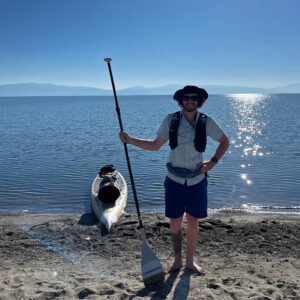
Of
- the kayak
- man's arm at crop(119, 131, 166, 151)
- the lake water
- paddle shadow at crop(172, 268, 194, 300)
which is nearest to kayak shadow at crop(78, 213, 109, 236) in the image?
the kayak

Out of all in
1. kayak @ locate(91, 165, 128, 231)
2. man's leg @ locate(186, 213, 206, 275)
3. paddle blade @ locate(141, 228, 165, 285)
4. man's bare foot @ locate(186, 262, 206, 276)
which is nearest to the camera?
paddle blade @ locate(141, 228, 165, 285)

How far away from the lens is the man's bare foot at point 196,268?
5739 millimetres

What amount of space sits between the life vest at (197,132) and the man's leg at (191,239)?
4.20 feet

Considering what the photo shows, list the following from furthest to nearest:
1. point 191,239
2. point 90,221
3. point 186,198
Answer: point 90,221 < point 191,239 < point 186,198

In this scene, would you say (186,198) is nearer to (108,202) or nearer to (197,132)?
(197,132)

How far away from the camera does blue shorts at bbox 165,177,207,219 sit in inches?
206

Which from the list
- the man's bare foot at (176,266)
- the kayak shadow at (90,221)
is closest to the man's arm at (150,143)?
the man's bare foot at (176,266)

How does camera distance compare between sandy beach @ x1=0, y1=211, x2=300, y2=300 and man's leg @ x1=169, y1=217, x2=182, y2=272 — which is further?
man's leg @ x1=169, y1=217, x2=182, y2=272

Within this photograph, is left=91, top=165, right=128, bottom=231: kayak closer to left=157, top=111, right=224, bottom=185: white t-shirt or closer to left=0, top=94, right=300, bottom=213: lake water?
left=0, top=94, right=300, bottom=213: lake water

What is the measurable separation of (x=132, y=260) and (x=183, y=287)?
159cm

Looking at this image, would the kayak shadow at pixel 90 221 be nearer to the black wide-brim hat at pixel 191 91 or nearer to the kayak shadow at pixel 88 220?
the kayak shadow at pixel 88 220

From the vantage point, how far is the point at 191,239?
226 inches

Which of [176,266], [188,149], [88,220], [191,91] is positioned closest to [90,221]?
[88,220]

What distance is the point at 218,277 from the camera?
18.4 ft
